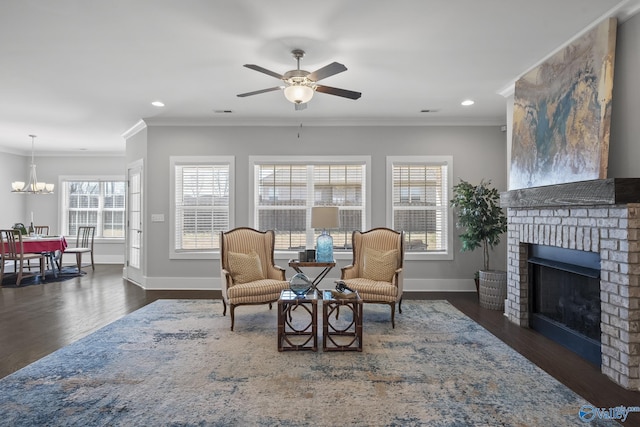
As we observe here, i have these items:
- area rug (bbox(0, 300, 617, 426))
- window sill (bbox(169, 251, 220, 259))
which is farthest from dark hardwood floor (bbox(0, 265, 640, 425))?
window sill (bbox(169, 251, 220, 259))

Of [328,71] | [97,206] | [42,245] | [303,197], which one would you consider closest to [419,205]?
[303,197]

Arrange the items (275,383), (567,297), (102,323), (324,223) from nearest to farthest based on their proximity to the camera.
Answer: (275,383)
(567,297)
(102,323)
(324,223)

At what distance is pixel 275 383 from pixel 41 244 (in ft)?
20.6

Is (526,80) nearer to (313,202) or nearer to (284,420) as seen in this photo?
(313,202)

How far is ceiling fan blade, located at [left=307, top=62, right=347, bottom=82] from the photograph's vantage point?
9.37 feet

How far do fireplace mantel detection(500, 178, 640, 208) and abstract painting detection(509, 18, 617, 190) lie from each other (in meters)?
0.11

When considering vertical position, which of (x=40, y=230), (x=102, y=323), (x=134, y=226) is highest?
(x=134, y=226)

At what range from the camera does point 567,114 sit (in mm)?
3258

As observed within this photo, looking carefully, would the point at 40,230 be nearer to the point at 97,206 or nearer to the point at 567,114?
the point at 97,206

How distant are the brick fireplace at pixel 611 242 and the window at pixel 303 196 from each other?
2884mm

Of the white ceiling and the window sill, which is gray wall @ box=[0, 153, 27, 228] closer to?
the white ceiling

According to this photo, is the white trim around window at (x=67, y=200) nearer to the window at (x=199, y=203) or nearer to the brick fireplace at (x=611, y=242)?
the window at (x=199, y=203)

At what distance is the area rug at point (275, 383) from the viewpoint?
2191mm

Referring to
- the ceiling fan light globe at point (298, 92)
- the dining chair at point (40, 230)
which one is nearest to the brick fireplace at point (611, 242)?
the ceiling fan light globe at point (298, 92)
